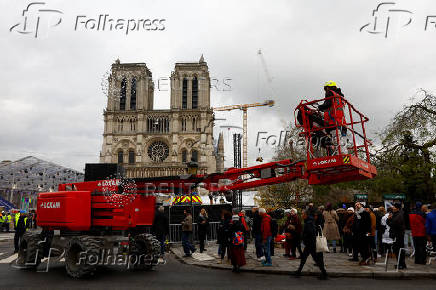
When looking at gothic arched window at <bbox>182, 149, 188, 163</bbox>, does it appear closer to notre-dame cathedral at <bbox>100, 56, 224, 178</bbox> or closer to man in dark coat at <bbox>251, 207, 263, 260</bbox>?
notre-dame cathedral at <bbox>100, 56, 224, 178</bbox>

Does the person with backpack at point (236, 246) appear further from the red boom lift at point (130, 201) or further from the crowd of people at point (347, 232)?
the red boom lift at point (130, 201)

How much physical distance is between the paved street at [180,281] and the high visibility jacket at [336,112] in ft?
11.3

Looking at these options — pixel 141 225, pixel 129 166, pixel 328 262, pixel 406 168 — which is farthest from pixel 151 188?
pixel 129 166

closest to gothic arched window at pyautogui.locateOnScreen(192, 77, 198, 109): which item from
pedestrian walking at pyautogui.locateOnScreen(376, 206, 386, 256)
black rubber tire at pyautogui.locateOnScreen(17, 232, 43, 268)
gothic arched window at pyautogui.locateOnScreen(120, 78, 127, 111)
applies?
gothic arched window at pyautogui.locateOnScreen(120, 78, 127, 111)

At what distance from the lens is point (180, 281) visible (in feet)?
26.3

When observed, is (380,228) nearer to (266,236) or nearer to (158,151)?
(266,236)

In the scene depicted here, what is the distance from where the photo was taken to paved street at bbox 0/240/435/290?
24.5 ft

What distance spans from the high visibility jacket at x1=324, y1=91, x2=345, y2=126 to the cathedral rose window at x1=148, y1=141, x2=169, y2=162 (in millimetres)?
63792

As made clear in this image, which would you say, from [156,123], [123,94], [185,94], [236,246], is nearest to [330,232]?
[236,246]

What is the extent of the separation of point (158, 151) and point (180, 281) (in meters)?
63.2

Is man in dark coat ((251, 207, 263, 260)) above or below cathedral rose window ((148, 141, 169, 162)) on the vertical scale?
below

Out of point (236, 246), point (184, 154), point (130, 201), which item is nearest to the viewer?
point (130, 201)

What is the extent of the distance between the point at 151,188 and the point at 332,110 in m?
4.97

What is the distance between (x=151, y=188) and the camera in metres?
9.23
